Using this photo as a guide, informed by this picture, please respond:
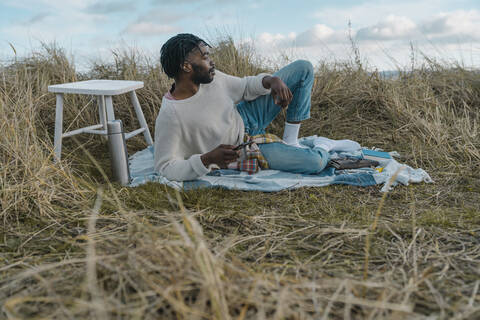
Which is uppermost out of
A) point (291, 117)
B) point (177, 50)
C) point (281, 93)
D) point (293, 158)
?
point (177, 50)

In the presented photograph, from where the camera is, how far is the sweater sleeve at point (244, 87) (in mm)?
2564

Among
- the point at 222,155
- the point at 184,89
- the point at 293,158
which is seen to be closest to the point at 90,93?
the point at 184,89

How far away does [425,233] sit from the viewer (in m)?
1.54

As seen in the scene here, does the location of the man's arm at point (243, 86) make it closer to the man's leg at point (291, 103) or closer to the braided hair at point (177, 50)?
the man's leg at point (291, 103)

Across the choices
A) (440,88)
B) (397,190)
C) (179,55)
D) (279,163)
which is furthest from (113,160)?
(440,88)

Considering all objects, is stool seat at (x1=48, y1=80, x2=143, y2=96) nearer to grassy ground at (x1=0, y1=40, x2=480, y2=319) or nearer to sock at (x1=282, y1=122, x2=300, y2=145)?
grassy ground at (x1=0, y1=40, x2=480, y2=319)

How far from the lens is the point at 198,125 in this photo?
2381mm

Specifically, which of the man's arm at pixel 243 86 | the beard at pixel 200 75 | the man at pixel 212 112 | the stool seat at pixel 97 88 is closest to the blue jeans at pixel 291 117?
the man at pixel 212 112

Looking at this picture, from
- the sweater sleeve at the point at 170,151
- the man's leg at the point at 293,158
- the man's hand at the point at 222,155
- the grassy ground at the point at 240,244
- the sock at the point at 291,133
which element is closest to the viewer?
the grassy ground at the point at 240,244

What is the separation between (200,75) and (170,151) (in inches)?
18.8

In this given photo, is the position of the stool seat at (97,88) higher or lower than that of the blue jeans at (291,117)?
higher

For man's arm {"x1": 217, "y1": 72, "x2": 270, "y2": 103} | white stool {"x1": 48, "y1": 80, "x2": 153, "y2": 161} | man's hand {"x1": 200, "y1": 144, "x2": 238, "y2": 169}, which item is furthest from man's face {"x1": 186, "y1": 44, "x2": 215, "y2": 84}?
white stool {"x1": 48, "y1": 80, "x2": 153, "y2": 161}

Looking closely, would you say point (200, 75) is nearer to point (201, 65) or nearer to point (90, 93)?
point (201, 65)

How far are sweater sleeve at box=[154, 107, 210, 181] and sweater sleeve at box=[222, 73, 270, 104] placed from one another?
1.48 ft
